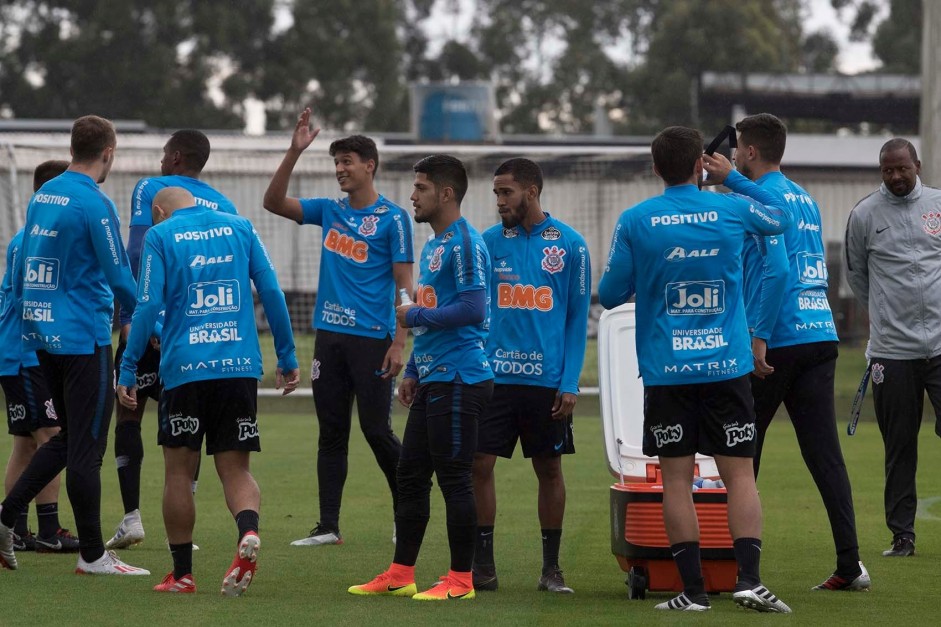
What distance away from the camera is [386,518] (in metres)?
9.51

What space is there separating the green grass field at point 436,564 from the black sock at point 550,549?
5.9 inches

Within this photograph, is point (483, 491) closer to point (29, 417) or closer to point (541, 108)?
point (29, 417)

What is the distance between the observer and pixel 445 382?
662cm

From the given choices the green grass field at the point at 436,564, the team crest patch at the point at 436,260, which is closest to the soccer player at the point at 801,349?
the green grass field at the point at 436,564

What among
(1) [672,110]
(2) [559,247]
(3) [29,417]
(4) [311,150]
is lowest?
(3) [29,417]

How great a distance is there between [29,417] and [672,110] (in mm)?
49302

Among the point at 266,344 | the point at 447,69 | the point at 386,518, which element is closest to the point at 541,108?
the point at 447,69

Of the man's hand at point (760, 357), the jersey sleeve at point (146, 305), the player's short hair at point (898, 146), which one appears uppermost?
the player's short hair at point (898, 146)

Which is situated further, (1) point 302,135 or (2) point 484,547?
(1) point 302,135

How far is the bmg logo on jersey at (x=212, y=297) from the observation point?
260 inches

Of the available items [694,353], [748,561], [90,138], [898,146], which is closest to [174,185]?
[90,138]

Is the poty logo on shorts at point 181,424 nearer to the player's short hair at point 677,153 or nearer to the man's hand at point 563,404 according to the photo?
the man's hand at point 563,404

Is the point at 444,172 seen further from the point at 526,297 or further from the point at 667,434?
the point at 667,434

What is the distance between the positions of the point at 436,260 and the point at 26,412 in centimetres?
268
